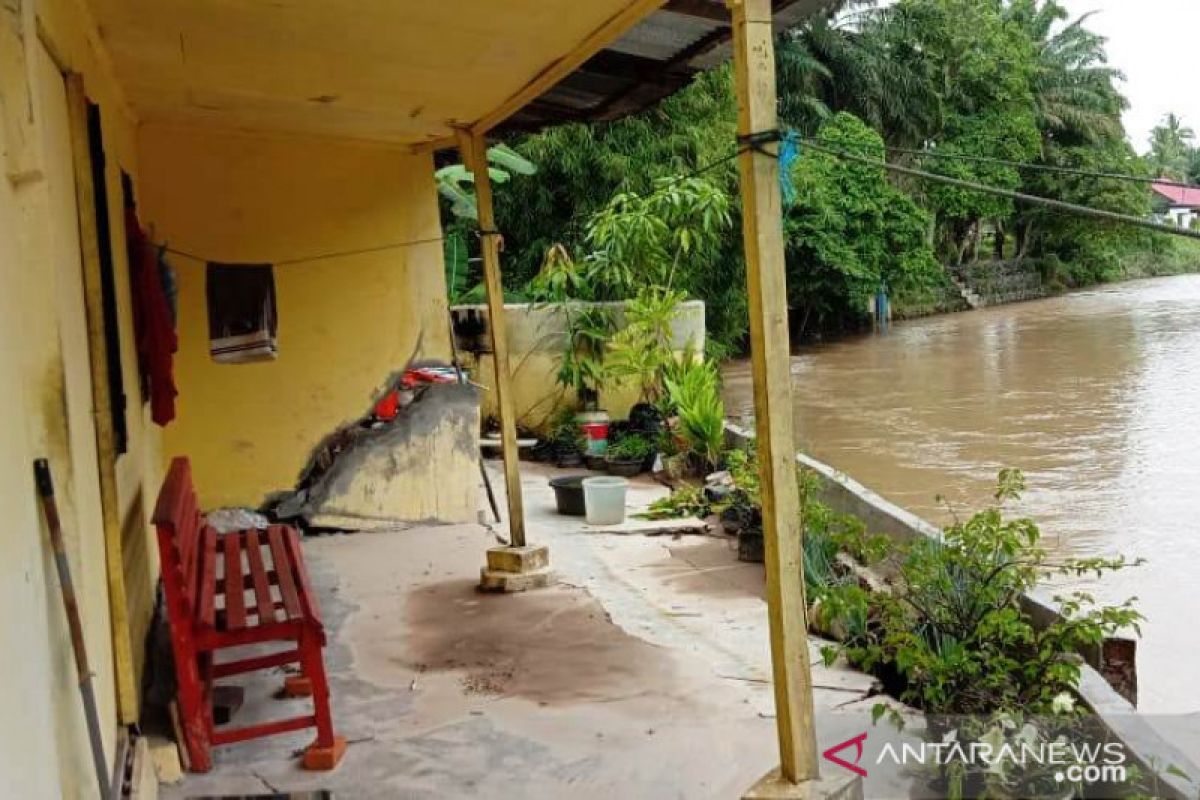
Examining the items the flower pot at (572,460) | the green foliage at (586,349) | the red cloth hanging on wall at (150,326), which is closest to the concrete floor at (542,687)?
the red cloth hanging on wall at (150,326)

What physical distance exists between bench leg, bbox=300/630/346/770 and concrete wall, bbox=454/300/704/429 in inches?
279

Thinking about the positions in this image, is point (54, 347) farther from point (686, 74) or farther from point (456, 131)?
point (456, 131)

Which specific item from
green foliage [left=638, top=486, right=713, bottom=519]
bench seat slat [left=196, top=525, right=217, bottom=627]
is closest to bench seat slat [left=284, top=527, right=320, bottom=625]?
bench seat slat [left=196, top=525, right=217, bottom=627]

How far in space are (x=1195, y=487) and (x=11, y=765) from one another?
1037 cm

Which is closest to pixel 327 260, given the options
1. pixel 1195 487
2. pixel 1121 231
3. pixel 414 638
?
pixel 414 638

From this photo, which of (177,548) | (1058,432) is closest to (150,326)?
(177,548)

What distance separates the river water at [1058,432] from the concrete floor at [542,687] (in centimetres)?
208

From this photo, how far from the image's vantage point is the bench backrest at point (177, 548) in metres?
3.38

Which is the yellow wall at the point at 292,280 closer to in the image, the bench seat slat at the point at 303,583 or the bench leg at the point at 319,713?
the bench seat slat at the point at 303,583

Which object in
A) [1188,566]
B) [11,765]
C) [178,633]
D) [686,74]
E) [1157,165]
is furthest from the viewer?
[1157,165]

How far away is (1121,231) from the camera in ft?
112

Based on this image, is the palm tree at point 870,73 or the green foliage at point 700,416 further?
the palm tree at point 870,73

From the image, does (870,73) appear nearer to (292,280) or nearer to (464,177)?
(464,177)

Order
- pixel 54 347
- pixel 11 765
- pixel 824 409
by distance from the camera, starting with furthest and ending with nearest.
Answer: pixel 824 409
pixel 54 347
pixel 11 765
